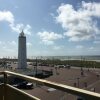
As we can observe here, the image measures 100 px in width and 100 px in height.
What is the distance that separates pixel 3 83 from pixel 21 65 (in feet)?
182

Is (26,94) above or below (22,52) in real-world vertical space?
below

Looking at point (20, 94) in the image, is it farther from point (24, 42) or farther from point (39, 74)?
point (24, 42)

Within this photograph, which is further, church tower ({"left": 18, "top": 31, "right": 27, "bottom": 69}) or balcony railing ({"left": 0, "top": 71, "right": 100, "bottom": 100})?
church tower ({"left": 18, "top": 31, "right": 27, "bottom": 69})

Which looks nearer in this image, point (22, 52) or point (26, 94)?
point (26, 94)

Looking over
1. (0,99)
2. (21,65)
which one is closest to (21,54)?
(21,65)

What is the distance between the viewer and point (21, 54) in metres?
59.7

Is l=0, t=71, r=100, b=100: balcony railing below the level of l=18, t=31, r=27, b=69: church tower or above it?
below

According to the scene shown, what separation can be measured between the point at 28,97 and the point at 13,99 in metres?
0.55

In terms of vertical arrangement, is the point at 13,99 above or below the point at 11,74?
below

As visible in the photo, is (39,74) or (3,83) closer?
(3,83)

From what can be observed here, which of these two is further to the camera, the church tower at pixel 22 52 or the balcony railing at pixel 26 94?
the church tower at pixel 22 52

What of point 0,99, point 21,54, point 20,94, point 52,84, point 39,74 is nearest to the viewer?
point 52,84

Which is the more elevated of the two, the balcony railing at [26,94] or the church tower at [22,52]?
the church tower at [22,52]

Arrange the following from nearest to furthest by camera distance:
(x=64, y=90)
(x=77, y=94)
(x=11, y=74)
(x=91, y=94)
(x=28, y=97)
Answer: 1. (x=91, y=94)
2. (x=77, y=94)
3. (x=64, y=90)
4. (x=28, y=97)
5. (x=11, y=74)
